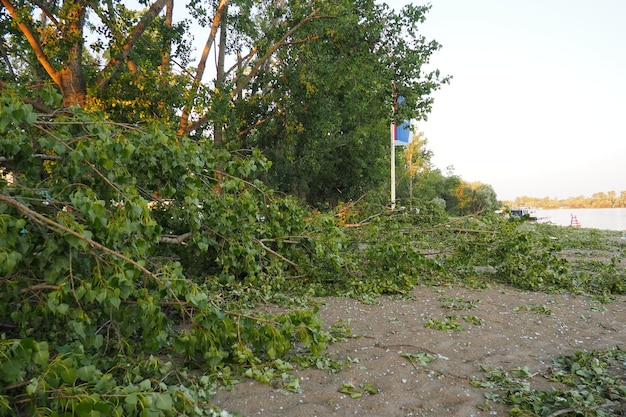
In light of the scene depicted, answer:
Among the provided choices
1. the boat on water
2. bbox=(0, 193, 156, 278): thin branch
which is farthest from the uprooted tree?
the boat on water

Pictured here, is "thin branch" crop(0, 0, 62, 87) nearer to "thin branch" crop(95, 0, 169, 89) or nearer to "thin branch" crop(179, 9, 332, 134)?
"thin branch" crop(95, 0, 169, 89)

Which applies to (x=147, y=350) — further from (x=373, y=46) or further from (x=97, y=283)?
(x=373, y=46)

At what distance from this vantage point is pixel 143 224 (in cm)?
272

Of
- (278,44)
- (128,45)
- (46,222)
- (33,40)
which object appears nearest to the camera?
(46,222)

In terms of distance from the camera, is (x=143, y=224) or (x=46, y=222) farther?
(x=143, y=224)

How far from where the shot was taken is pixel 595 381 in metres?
2.71

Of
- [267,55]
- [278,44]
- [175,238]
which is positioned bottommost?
[175,238]

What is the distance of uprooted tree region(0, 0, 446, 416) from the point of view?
2.30m

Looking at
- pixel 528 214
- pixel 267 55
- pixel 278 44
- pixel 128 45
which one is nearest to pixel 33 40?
pixel 128 45

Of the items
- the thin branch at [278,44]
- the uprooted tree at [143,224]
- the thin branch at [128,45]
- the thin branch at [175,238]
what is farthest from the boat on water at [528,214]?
the thin branch at [128,45]

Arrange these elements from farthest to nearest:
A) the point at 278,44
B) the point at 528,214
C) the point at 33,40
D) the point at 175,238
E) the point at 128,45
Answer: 1. the point at 278,44
2. the point at 128,45
3. the point at 33,40
4. the point at 528,214
5. the point at 175,238

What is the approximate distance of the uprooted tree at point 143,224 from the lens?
230 centimetres

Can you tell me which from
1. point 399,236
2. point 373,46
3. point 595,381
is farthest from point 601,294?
point 373,46

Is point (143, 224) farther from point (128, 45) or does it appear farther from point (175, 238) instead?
point (128, 45)
